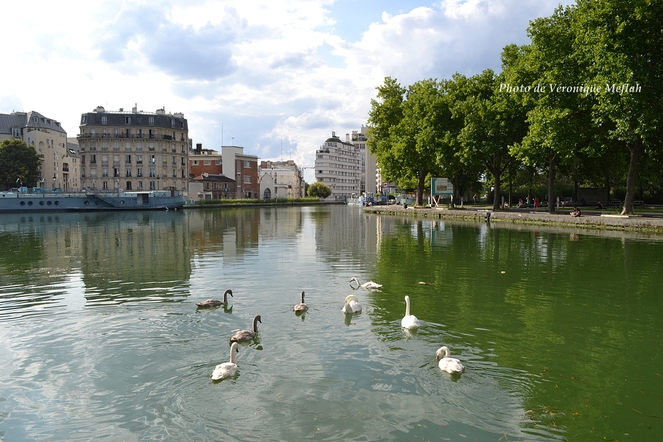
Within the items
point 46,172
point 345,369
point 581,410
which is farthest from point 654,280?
point 46,172

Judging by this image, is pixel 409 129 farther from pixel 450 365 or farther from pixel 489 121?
pixel 450 365

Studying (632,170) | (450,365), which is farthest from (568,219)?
(450,365)

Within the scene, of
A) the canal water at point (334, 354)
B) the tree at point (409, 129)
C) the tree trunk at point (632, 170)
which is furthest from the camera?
the tree at point (409, 129)

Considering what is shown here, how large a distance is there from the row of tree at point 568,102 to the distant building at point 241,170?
68.5 metres

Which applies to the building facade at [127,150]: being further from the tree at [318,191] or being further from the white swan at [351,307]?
the white swan at [351,307]

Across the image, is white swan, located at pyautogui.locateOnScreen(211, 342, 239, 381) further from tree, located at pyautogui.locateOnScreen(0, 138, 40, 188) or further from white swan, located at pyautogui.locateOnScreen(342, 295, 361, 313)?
tree, located at pyautogui.locateOnScreen(0, 138, 40, 188)

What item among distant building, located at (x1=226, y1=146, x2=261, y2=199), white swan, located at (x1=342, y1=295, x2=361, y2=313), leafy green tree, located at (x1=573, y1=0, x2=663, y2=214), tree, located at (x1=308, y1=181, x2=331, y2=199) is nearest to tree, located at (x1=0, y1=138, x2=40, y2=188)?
distant building, located at (x1=226, y1=146, x2=261, y2=199)

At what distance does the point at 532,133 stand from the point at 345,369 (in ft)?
120

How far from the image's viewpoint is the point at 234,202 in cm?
10581

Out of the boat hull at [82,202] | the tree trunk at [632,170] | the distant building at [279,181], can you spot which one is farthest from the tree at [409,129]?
the distant building at [279,181]

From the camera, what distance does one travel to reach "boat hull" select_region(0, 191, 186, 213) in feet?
268

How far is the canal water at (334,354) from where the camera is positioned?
730cm

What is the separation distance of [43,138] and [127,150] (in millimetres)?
22536

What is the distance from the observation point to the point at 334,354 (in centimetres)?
999
